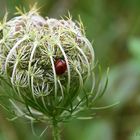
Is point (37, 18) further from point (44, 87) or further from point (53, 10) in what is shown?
point (53, 10)

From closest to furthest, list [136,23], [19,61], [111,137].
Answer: [19,61], [111,137], [136,23]

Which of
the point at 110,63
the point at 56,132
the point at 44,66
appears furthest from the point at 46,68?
the point at 110,63

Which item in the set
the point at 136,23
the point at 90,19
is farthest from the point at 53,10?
the point at 136,23

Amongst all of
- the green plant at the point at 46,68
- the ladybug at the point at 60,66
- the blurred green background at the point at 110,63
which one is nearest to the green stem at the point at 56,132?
the green plant at the point at 46,68

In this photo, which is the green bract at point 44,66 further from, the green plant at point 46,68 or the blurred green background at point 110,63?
the blurred green background at point 110,63

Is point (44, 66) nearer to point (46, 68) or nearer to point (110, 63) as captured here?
point (46, 68)

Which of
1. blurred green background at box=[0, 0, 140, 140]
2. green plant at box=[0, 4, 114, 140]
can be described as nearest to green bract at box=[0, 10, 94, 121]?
green plant at box=[0, 4, 114, 140]
